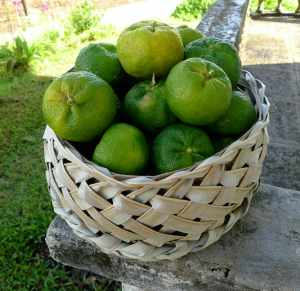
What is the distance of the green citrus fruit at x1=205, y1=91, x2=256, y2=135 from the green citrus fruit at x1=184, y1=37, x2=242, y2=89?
0.14 m

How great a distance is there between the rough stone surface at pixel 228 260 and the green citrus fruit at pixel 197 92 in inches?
24.7

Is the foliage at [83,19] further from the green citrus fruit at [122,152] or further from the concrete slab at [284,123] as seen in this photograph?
the green citrus fruit at [122,152]

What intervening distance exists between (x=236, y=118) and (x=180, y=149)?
0.31m

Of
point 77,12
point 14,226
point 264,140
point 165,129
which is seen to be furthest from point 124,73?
point 77,12

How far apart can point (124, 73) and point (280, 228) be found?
1.10m

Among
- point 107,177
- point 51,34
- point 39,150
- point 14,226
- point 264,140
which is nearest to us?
point 107,177

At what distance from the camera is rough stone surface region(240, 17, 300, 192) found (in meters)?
2.39

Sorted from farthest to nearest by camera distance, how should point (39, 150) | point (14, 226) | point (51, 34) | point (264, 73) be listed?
1. point (51, 34)
2. point (264, 73)
3. point (39, 150)
4. point (14, 226)

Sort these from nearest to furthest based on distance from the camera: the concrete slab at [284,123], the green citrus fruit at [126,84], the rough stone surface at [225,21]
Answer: the green citrus fruit at [126,84] → the concrete slab at [284,123] → the rough stone surface at [225,21]

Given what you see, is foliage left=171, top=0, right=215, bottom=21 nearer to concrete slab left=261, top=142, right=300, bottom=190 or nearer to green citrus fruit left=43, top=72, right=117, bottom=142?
concrete slab left=261, top=142, right=300, bottom=190

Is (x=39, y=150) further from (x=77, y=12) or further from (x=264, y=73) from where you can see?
(x=77, y=12)

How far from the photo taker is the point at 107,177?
0.92 metres

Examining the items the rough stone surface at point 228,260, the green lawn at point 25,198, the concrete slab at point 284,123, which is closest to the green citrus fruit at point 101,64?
the rough stone surface at point 228,260

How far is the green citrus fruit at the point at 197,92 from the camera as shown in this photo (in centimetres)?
108
